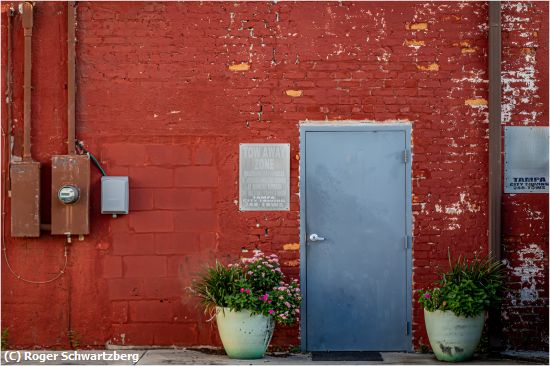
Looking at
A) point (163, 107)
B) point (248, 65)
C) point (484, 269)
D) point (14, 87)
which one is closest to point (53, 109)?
point (14, 87)

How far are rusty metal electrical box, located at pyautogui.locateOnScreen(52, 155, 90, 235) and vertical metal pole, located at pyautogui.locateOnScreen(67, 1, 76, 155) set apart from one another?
137mm

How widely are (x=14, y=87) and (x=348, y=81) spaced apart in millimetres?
2994

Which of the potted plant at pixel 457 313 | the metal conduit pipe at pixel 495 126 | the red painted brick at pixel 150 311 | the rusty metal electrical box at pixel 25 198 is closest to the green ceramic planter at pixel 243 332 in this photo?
the red painted brick at pixel 150 311

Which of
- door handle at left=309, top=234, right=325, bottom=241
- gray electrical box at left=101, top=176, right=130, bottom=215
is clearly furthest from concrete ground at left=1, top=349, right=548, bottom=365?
gray electrical box at left=101, top=176, right=130, bottom=215

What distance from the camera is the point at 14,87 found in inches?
299

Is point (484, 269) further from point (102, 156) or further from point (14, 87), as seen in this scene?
point (14, 87)

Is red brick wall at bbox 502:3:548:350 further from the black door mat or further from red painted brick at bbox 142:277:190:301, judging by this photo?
red painted brick at bbox 142:277:190:301

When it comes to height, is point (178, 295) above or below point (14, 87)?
below

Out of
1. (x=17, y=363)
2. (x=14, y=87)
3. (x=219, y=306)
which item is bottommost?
(x=17, y=363)

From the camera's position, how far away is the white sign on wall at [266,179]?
7.57 metres

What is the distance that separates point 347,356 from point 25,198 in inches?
123

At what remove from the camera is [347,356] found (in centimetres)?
734

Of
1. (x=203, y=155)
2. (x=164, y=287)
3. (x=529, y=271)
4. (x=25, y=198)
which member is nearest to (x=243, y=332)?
(x=164, y=287)

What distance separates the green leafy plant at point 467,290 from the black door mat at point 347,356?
2.07 ft
